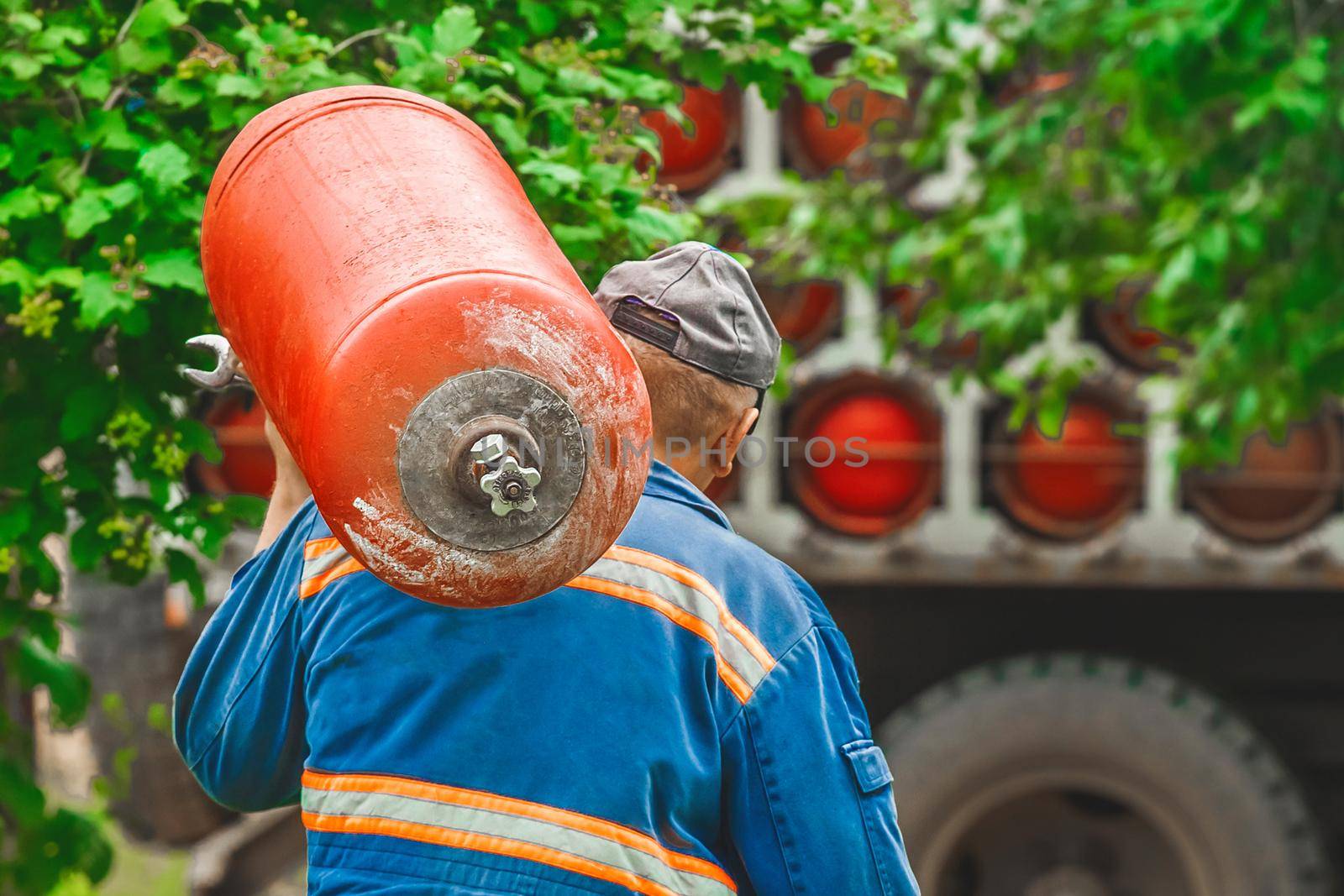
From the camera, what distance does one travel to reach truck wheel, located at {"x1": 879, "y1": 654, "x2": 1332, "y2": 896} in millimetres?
4781

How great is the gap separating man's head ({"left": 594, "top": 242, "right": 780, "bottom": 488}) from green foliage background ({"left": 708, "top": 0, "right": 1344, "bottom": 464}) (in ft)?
6.20

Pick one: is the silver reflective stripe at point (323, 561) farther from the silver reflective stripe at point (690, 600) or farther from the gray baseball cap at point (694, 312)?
the gray baseball cap at point (694, 312)

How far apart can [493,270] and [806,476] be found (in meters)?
3.44

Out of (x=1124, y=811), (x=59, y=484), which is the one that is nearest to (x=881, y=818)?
(x=59, y=484)

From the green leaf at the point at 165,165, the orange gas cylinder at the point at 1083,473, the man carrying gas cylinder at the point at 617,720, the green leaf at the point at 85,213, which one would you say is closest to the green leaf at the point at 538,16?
the green leaf at the point at 165,165

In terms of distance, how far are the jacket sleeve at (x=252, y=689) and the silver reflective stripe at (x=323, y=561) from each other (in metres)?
0.03

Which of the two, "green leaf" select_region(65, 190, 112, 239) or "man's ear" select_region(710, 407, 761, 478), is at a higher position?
"man's ear" select_region(710, 407, 761, 478)

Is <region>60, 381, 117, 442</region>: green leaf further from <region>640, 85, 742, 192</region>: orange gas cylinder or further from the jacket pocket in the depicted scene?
<region>640, 85, 742, 192</region>: orange gas cylinder

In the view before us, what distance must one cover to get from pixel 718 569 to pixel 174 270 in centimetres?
96

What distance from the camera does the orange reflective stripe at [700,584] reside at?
1.75m

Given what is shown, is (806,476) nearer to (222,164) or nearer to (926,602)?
(926,602)

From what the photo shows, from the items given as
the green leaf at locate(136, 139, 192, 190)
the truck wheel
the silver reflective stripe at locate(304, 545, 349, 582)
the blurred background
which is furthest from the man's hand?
the truck wheel

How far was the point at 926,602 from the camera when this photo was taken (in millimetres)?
5070

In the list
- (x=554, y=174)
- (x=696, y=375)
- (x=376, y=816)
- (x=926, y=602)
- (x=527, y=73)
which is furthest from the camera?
(x=926, y=602)
